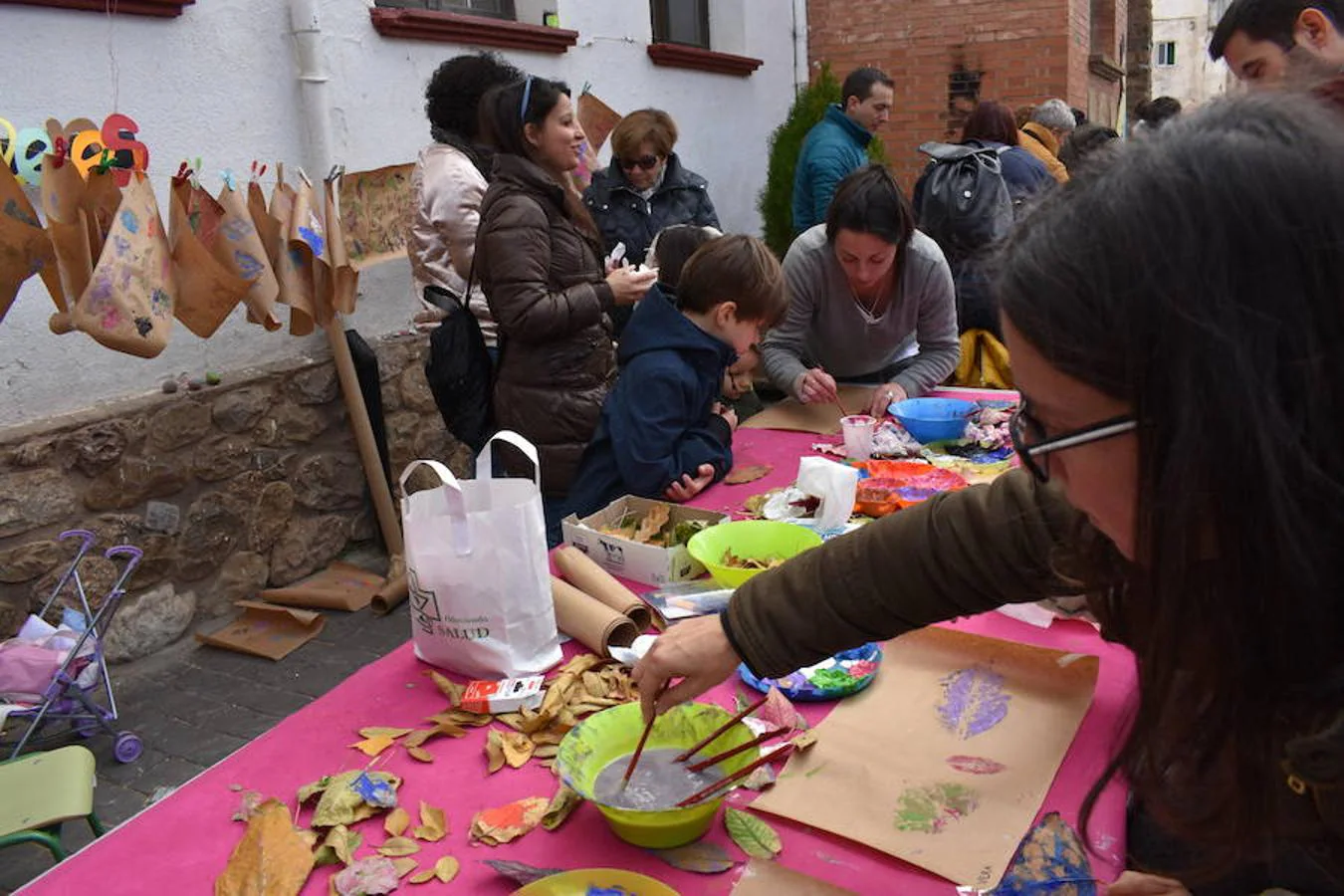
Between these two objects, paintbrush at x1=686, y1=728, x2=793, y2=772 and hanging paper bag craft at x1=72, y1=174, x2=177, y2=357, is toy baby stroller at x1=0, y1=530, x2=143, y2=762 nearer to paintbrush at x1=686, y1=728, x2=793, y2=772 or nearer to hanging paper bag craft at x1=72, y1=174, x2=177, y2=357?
hanging paper bag craft at x1=72, y1=174, x2=177, y2=357

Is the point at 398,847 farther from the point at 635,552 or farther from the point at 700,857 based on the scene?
the point at 635,552

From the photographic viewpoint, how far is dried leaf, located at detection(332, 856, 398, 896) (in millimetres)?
1105

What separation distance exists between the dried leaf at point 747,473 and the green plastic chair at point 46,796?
5.04 ft

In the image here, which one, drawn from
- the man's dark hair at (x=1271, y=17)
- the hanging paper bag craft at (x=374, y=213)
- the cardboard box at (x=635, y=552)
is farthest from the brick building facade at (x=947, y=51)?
the cardboard box at (x=635, y=552)

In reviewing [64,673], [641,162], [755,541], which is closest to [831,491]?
[755,541]

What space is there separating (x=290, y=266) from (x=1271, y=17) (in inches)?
114

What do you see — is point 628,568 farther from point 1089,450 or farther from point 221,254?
point 221,254

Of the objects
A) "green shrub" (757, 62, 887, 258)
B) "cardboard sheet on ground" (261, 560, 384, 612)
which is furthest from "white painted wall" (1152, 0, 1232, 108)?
"cardboard sheet on ground" (261, 560, 384, 612)

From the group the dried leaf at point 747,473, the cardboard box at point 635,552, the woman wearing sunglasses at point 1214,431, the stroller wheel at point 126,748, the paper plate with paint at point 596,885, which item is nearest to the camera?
the woman wearing sunglasses at point 1214,431

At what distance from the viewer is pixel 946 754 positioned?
4.22 ft

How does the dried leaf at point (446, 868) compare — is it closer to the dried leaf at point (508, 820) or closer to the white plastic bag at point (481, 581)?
the dried leaf at point (508, 820)

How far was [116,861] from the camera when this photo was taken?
3.87 ft

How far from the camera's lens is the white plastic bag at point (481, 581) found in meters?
1.48

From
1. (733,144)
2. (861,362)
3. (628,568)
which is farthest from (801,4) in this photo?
(628,568)
